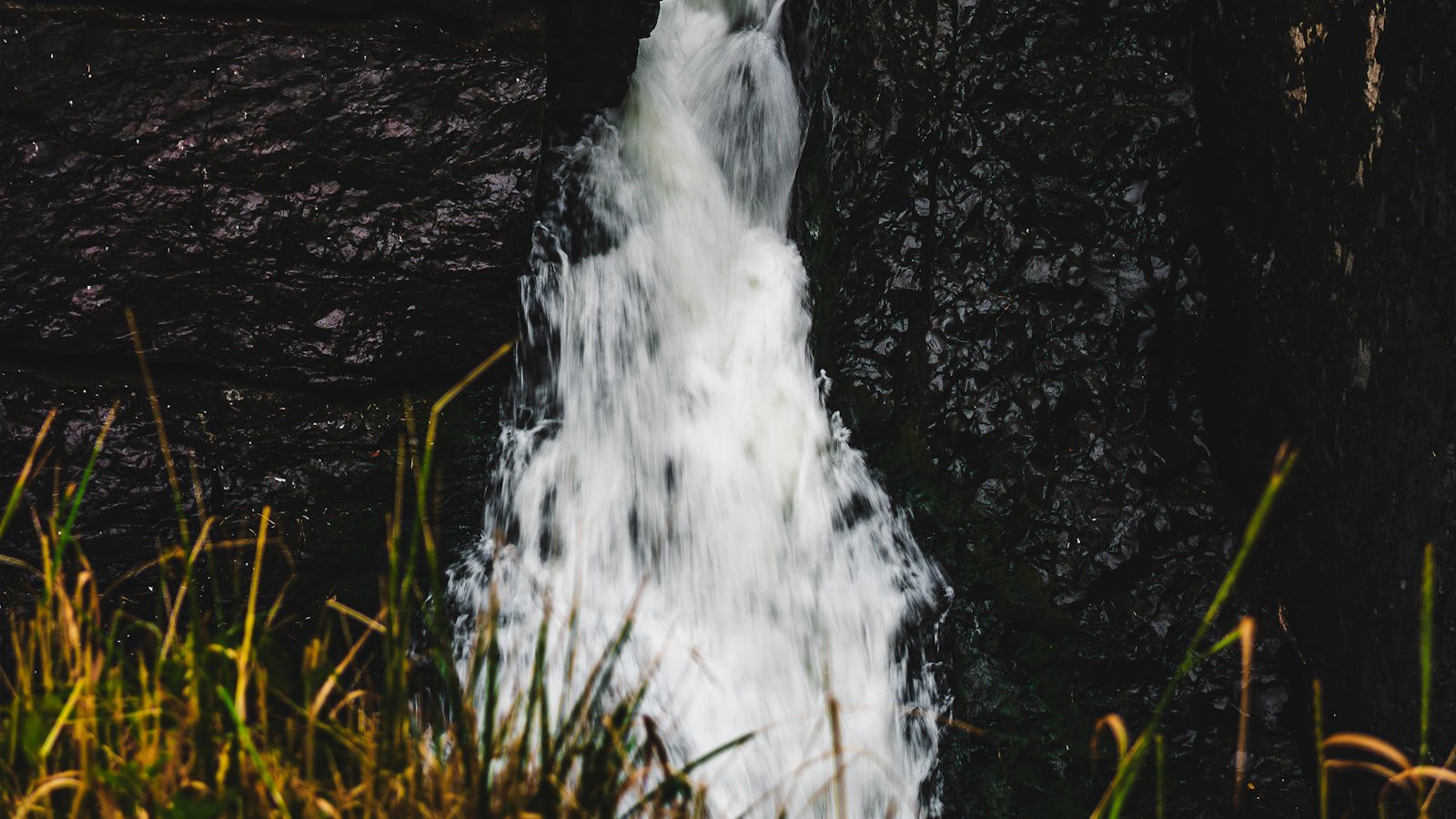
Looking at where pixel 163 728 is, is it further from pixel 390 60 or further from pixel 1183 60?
pixel 1183 60

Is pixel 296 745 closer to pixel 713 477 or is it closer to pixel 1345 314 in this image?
pixel 713 477

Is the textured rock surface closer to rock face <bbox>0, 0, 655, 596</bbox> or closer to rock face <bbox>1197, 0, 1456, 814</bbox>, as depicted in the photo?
rock face <bbox>0, 0, 655, 596</bbox>

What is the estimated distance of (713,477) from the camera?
3488 mm

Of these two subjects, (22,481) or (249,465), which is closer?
(22,481)

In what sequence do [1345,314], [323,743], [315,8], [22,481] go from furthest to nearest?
[315,8] → [1345,314] → [22,481] → [323,743]

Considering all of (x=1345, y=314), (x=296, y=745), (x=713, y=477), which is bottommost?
(x=296, y=745)

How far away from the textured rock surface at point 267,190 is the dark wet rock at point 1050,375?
1171mm

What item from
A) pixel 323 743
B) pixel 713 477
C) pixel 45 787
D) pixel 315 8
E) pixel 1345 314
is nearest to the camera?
pixel 45 787

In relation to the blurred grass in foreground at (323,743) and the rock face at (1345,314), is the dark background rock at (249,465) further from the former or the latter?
the rock face at (1345,314)

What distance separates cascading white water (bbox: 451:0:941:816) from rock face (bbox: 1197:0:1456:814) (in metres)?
0.97

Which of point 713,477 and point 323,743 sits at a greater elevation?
point 713,477

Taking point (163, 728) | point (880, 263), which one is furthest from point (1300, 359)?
point (163, 728)

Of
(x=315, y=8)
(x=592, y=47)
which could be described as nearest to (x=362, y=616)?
(x=315, y=8)

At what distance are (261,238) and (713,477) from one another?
1.42 m
